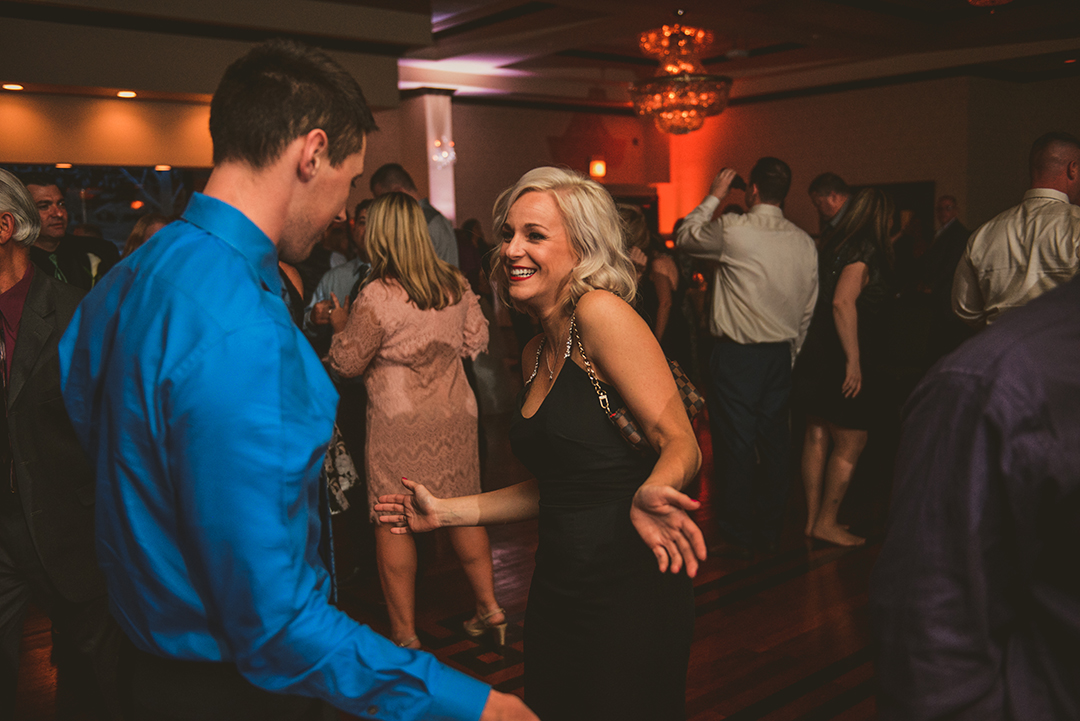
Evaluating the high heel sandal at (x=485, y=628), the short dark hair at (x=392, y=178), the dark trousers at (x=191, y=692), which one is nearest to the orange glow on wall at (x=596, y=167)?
the short dark hair at (x=392, y=178)

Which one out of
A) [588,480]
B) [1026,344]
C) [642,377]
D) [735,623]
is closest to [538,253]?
[642,377]

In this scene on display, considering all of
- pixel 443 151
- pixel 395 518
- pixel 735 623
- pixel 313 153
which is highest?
pixel 443 151

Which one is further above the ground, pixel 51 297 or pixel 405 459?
pixel 51 297

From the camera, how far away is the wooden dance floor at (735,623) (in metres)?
2.61

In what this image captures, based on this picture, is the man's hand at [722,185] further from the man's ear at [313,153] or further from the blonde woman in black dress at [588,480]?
the man's ear at [313,153]

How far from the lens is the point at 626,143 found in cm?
1323

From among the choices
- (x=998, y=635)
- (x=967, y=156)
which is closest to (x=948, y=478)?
(x=998, y=635)

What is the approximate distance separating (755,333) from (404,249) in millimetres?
1731

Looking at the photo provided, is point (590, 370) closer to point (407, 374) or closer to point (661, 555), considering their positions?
point (661, 555)

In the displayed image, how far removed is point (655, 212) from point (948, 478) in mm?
12925

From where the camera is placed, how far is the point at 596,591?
5.15 ft

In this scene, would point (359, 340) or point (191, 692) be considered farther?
point (359, 340)

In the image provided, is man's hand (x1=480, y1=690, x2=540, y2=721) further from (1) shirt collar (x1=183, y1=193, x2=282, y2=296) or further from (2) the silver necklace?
(2) the silver necklace

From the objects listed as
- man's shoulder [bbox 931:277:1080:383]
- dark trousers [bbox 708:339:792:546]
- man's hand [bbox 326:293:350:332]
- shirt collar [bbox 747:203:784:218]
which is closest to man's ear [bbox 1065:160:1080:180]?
shirt collar [bbox 747:203:784:218]
